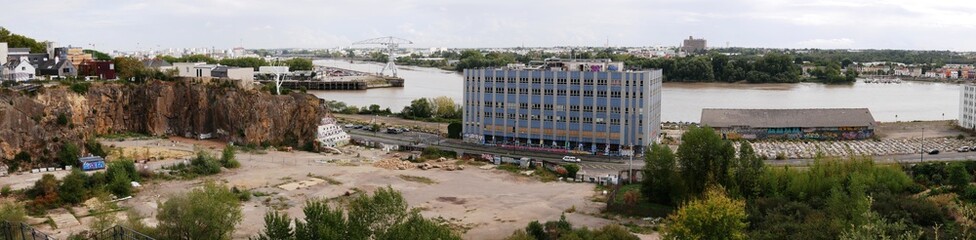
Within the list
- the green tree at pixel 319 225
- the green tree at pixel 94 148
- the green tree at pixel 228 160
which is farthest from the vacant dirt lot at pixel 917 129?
the green tree at pixel 94 148

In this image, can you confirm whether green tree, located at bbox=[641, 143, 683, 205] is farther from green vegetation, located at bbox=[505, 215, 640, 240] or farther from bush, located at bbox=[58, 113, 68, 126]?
bush, located at bbox=[58, 113, 68, 126]

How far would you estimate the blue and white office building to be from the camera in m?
26.0

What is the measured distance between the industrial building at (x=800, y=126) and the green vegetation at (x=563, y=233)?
55.6ft

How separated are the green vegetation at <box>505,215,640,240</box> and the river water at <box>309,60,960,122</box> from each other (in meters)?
25.5

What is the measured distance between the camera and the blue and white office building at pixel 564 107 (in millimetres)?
26047

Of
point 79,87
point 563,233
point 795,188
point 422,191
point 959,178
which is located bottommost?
point 422,191

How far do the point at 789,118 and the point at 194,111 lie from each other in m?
22.6

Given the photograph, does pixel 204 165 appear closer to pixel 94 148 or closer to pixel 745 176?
pixel 94 148

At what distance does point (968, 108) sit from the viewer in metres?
32.8

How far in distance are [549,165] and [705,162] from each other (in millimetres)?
7235

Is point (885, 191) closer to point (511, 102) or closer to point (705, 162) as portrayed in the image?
point (705, 162)

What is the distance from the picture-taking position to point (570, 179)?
22.5 meters

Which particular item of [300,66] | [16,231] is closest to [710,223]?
[16,231]

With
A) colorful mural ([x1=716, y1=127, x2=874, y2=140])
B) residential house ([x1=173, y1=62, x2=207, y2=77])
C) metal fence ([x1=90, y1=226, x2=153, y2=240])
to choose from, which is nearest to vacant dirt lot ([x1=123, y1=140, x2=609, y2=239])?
metal fence ([x1=90, y1=226, x2=153, y2=240])
